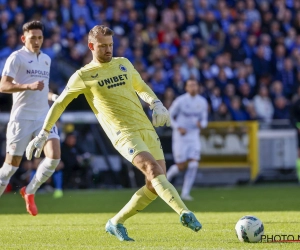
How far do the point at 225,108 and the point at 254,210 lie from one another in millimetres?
8745

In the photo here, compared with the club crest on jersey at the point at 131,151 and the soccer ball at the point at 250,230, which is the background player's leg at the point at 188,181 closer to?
the club crest on jersey at the point at 131,151

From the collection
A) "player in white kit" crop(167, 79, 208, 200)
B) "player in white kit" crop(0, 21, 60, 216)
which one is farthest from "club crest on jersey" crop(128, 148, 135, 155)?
"player in white kit" crop(167, 79, 208, 200)

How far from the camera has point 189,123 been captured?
714 inches

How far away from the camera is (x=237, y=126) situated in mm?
21750

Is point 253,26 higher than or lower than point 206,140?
higher

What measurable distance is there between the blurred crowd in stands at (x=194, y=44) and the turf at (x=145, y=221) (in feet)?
13.2

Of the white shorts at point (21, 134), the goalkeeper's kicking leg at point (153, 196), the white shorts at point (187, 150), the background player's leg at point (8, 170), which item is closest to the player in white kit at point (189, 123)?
the white shorts at point (187, 150)

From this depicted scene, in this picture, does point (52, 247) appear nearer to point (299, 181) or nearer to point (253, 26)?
point (299, 181)

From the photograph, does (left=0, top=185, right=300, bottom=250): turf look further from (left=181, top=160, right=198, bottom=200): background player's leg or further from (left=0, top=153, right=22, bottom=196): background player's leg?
(left=0, top=153, right=22, bottom=196): background player's leg

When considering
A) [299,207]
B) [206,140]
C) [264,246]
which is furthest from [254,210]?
[206,140]

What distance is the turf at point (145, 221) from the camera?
874 cm

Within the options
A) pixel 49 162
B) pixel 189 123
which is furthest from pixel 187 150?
pixel 49 162

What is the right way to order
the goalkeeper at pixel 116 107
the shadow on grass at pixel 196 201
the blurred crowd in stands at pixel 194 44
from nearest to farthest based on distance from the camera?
the goalkeeper at pixel 116 107, the shadow on grass at pixel 196 201, the blurred crowd in stands at pixel 194 44

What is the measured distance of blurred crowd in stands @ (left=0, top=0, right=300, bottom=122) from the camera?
22016 millimetres
